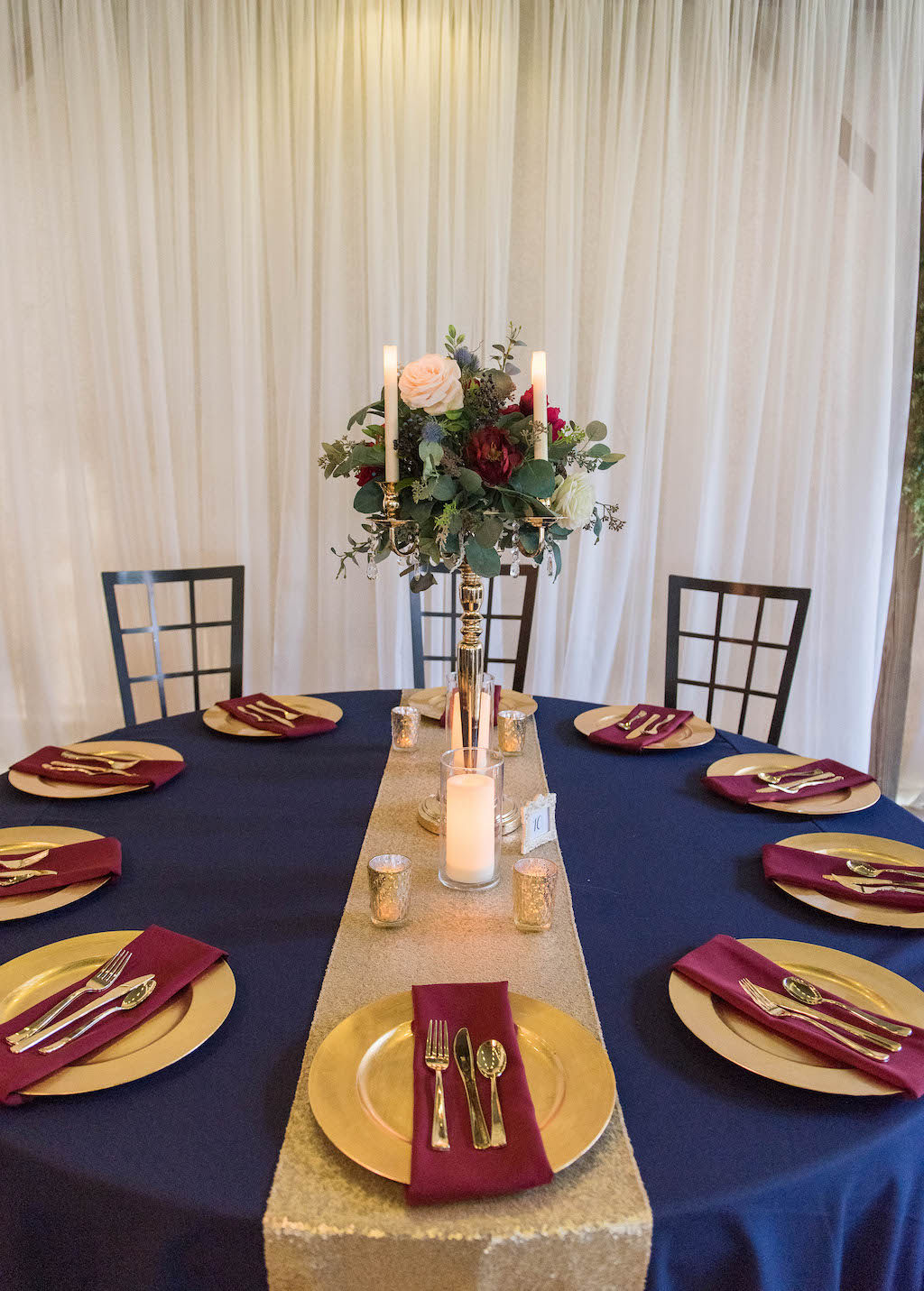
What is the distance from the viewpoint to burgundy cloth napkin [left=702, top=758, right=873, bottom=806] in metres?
1.47

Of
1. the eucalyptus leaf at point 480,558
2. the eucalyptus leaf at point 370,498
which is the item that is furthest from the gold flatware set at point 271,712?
the eucalyptus leaf at point 480,558

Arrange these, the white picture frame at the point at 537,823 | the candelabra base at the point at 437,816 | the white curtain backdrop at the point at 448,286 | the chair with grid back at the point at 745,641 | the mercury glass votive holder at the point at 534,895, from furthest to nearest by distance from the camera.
→ the white curtain backdrop at the point at 448,286
the chair with grid back at the point at 745,641
the candelabra base at the point at 437,816
the white picture frame at the point at 537,823
the mercury glass votive holder at the point at 534,895

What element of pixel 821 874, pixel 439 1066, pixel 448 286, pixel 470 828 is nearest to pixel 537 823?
pixel 470 828

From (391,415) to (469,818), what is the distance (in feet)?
1.96

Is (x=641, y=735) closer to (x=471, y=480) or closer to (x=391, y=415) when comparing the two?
(x=471, y=480)

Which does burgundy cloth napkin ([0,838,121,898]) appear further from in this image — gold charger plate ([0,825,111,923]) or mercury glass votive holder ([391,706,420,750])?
mercury glass votive holder ([391,706,420,750])

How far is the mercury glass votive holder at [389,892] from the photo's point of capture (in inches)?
42.8

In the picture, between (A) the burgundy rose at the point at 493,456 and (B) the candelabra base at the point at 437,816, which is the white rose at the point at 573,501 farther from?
(B) the candelabra base at the point at 437,816

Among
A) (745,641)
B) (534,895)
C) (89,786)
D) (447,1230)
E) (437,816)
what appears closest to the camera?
(447,1230)

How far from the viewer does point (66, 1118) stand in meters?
0.79

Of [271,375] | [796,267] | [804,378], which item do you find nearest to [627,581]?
[804,378]

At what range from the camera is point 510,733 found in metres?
1.71

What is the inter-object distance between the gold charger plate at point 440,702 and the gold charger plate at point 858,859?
2.22 feet

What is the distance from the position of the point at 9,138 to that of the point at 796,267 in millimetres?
2739
